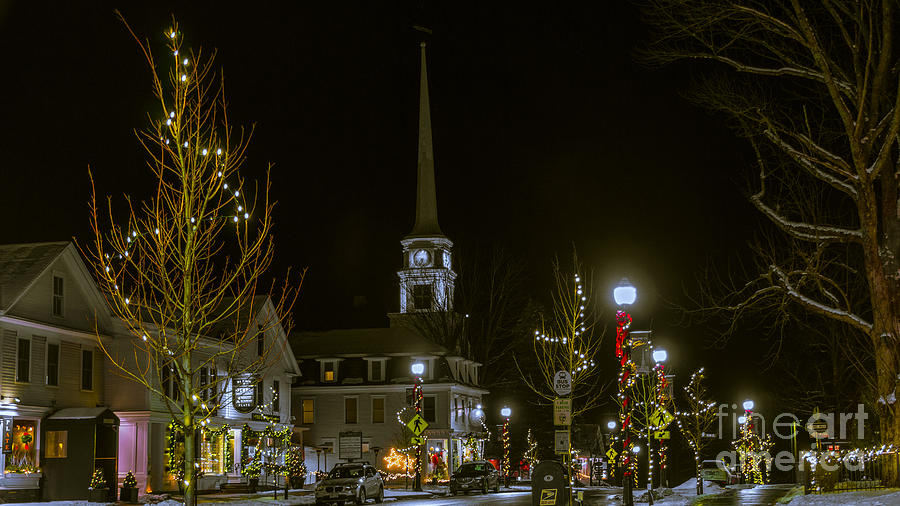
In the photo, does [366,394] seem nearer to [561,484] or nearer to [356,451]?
[356,451]

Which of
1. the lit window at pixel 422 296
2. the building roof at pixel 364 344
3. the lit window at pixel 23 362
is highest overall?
the lit window at pixel 422 296

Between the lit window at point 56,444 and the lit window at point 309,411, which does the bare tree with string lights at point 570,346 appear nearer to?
the lit window at point 309,411

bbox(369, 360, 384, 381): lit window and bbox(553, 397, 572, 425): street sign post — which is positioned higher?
bbox(369, 360, 384, 381): lit window

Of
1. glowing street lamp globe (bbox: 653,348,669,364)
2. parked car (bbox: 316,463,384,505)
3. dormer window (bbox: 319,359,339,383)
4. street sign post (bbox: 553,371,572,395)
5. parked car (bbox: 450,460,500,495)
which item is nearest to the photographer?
street sign post (bbox: 553,371,572,395)

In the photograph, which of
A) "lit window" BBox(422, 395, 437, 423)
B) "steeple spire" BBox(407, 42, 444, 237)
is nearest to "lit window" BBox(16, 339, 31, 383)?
"lit window" BBox(422, 395, 437, 423)

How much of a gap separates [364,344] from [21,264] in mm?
37713

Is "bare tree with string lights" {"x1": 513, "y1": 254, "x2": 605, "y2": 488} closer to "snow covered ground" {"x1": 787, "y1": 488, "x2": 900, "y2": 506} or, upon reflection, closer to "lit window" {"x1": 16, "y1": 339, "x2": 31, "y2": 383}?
"snow covered ground" {"x1": 787, "y1": 488, "x2": 900, "y2": 506}

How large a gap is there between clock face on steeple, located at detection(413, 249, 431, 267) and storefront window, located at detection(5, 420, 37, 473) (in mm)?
55509

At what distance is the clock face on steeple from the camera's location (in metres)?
90.0

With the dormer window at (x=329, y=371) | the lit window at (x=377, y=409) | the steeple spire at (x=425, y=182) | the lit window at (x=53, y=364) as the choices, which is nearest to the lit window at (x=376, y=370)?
the lit window at (x=377, y=409)

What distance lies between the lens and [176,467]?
4019 centimetres

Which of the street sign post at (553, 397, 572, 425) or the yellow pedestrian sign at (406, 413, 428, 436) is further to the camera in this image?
the yellow pedestrian sign at (406, 413, 428, 436)

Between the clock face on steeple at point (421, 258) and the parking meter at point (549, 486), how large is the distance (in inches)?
2632

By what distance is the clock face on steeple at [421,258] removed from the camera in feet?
295
